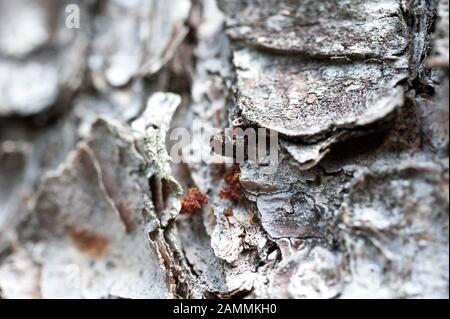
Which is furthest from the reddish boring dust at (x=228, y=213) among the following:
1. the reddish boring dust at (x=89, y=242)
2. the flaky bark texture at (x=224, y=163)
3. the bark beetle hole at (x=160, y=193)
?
the reddish boring dust at (x=89, y=242)

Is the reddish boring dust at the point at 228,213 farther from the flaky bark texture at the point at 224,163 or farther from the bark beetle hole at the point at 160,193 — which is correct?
the bark beetle hole at the point at 160,193

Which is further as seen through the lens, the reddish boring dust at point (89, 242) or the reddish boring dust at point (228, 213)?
the reddish boring dust at point (89, 242)

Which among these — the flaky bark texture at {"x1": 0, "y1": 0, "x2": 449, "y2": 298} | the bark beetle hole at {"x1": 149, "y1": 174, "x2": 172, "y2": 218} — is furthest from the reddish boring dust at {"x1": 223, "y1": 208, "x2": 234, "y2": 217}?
the bark beetle hole at {"x1": 149, "y1": 174, "x2": 172, "y2": 218}

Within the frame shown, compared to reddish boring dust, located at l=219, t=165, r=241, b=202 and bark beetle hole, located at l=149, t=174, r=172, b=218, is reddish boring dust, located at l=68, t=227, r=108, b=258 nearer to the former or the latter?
bark beetle hole, located at l=149, t=174, r=172, b=218

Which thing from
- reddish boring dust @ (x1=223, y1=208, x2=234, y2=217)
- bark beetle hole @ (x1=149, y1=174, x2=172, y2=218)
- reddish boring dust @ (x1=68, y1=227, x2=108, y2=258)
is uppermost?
bark beetle hole @ (x1=149, y1=174, x2=172, y2=218)

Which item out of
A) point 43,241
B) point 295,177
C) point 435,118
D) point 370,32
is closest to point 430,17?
point 370,32

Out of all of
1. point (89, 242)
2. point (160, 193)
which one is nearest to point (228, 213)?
point (160, 193)

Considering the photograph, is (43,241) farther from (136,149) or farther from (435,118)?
(435,118)

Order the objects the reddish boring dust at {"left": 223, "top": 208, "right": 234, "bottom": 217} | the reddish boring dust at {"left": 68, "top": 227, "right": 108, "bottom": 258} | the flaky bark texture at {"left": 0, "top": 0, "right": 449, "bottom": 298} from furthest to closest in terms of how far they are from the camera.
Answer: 1. the reddish boring dust at {"left": 68, "top": 227, "right": 108, "bottom": 258}
2. the reddish boring dust at {"left": 223, "top": 208, "right": 234, "bottom": 217}
3. the flaky bark texture at {"left": 0, "top": 0, "right": 449, "bottom": 298}
